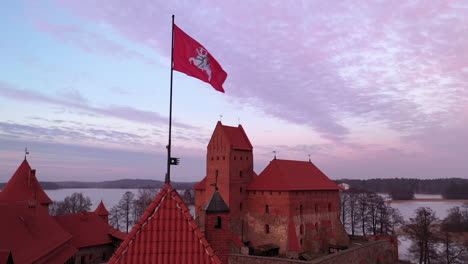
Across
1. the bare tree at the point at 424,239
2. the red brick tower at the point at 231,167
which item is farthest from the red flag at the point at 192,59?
the bare tree at the point at 424,239

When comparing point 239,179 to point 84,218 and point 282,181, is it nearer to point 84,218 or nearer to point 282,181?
point 282,181

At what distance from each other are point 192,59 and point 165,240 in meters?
4.79

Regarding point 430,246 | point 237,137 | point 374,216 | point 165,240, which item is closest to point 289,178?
point 237,137

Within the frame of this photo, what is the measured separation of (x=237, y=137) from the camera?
35969 mm

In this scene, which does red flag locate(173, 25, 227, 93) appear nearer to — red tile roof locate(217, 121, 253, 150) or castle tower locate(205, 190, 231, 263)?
castle tower locate(205, 190, 231, 263)

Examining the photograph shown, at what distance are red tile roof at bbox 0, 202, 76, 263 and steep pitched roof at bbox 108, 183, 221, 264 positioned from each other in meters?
16.5

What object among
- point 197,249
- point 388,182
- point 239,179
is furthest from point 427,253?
point 388,182

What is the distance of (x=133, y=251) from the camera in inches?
217

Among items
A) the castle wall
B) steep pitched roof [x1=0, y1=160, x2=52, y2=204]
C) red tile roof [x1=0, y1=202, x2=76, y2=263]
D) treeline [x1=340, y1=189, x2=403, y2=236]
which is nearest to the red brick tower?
the castle wall

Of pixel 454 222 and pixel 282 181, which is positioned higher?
pixel 282 181

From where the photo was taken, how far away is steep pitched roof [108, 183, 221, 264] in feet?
18.1

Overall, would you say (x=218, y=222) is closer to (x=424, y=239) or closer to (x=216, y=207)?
(x=216, y=207)

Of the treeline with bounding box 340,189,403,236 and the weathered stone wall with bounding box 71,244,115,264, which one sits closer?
the weathered stone wall with bounding box 71,244,115,264

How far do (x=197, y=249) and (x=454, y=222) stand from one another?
5899 centimetres
